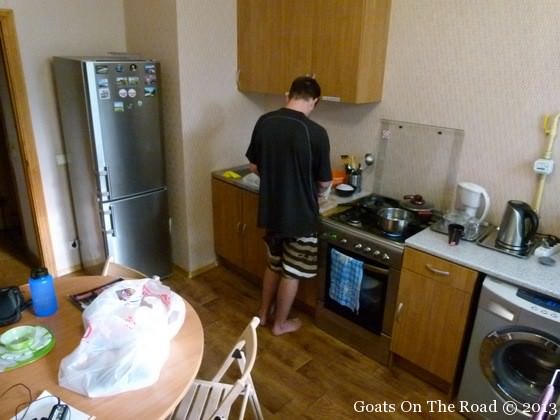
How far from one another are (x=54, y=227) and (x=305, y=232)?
2.06 meters

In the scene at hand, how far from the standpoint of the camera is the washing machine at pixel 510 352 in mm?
1774

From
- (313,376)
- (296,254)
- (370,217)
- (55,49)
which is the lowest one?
(313,376)

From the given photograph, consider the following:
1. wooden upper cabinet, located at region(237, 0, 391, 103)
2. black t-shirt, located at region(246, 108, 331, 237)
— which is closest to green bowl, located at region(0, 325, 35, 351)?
black t-shirt, located at region(246, 108, 331, 237)

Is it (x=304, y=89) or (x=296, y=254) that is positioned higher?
(x=304, y=89)

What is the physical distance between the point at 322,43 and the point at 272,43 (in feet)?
1.48

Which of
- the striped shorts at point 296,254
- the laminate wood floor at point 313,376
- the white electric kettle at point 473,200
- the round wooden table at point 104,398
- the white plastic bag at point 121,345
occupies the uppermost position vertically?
the white electric kettle at point 473,200

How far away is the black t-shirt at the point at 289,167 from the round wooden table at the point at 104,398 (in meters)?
0.92

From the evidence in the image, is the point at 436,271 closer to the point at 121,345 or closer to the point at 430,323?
the point at 430,323

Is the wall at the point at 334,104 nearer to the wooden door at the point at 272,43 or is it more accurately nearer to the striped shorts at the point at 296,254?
the wooden door at the point at 272,43

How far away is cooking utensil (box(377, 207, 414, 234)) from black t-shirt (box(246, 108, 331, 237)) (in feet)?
1.28

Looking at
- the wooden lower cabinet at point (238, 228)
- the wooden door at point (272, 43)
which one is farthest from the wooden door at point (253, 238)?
the wooden door at point (272, 43)

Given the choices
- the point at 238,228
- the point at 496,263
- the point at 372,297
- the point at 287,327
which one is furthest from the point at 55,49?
the point at 496,263

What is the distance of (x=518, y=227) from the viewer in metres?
2.08

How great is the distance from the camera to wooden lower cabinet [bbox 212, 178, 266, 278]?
3.08 meters
